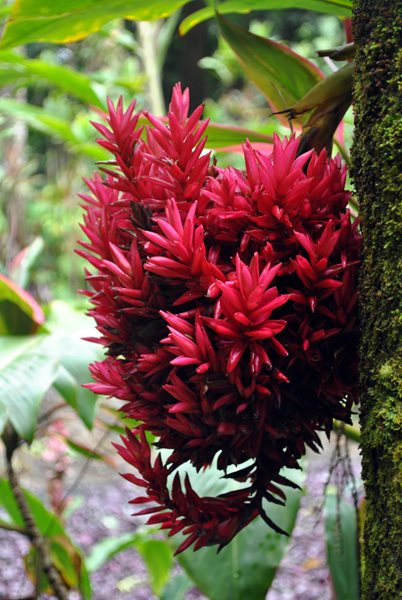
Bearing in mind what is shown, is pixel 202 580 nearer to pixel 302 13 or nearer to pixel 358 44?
pixel 358 44

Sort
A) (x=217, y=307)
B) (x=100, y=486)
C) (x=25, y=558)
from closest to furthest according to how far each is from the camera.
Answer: (x=217, y=307), (x=25, y=558), (x=100, y=486)

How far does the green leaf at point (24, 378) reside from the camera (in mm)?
863

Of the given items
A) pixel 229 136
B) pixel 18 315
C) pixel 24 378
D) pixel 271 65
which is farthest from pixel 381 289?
pixel 18 315

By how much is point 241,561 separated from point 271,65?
62cm

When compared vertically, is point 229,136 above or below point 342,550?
above

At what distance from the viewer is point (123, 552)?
315cm

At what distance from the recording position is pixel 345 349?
1.58 feet

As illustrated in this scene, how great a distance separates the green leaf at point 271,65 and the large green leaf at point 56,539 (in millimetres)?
942

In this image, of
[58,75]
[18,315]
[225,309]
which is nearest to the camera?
[225,309]

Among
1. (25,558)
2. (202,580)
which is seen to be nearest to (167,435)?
(202,580)

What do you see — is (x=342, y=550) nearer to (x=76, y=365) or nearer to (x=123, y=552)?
(x=76, y=365)

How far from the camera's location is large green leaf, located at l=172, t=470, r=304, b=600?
854 mm

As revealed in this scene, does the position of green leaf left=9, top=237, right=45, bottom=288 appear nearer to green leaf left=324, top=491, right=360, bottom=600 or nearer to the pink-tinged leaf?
the pink-tinged leaf

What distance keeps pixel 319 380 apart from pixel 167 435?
0.12 metres
